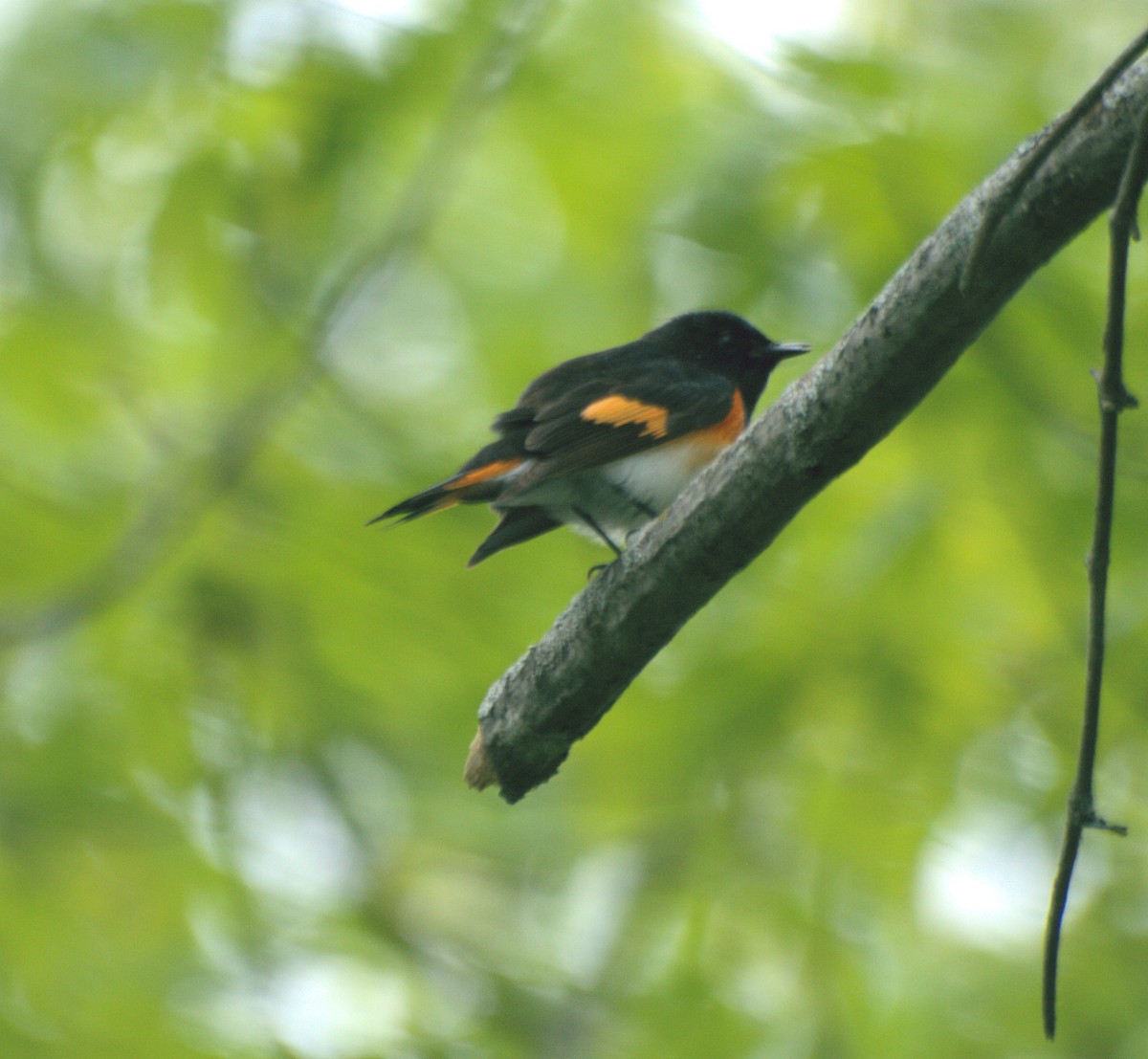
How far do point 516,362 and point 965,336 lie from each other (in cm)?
341

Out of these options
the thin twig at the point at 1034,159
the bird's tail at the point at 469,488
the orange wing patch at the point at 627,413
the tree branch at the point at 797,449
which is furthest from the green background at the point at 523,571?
the thin twig at the point at 1034,159

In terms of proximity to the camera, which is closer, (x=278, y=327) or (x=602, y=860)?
(x=278, y=327)

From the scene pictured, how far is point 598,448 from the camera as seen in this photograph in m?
3.59

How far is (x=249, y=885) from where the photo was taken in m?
4.33

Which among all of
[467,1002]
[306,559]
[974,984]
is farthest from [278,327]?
[974,984]

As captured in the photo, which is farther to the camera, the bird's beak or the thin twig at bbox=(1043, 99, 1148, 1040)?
the bird's beak

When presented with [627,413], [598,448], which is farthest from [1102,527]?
[627,413]

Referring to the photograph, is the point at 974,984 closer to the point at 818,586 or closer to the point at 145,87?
the point at 818,586

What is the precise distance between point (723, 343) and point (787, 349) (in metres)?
0.25

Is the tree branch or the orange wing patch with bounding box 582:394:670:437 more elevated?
the orange wing patch with bounding box 582:394:670:437

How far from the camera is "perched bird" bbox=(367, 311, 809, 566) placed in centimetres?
354

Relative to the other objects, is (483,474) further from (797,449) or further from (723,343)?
(797,449)

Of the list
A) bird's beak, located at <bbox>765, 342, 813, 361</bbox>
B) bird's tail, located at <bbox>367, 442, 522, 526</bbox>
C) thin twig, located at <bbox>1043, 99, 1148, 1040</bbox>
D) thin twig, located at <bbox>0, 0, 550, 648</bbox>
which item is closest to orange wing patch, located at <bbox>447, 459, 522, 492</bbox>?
bird's tail, located at <bbox>367, 442, 522, 526</bbox>

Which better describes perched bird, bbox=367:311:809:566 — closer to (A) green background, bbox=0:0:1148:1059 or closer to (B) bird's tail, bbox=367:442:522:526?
(B) bird's tail, bbox=367:442:522:526
